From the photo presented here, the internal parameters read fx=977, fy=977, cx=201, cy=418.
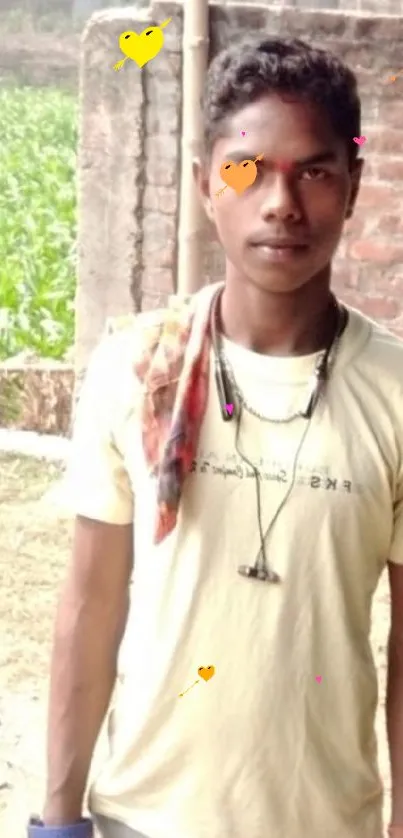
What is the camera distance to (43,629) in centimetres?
154

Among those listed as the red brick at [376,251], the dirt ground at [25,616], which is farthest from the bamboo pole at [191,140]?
the dirt ground at [25,616]

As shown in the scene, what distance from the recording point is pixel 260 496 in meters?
0.62

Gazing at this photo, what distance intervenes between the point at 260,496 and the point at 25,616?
104 cm

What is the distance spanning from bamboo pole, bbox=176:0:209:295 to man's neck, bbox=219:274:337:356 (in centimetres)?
68

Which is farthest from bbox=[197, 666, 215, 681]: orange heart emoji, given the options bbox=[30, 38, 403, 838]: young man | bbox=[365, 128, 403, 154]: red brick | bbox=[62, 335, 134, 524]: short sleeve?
bbox=[365, 128, 403, 154]: red brick

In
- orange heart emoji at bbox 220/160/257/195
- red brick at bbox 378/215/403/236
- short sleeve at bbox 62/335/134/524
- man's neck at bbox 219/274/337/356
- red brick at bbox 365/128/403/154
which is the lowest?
short sleeve at bbox 62/335/134/524

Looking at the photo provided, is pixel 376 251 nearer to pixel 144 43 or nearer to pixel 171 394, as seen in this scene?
pixel 144 43

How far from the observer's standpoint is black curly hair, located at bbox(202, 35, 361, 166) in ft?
2.01

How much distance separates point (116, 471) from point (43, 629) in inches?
37.7

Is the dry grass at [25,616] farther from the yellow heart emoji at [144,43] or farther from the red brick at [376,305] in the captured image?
the yellow heart emoji at [144,43]

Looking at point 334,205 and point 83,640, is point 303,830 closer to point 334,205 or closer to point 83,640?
point 83,640

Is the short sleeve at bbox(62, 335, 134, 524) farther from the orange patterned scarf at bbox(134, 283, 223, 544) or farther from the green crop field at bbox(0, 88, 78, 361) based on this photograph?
the green crop field at bbox(0, 88, 78, 361)

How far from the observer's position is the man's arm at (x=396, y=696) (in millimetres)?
670

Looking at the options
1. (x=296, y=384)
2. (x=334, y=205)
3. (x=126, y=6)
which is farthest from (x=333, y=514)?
(x=126, y=6)
